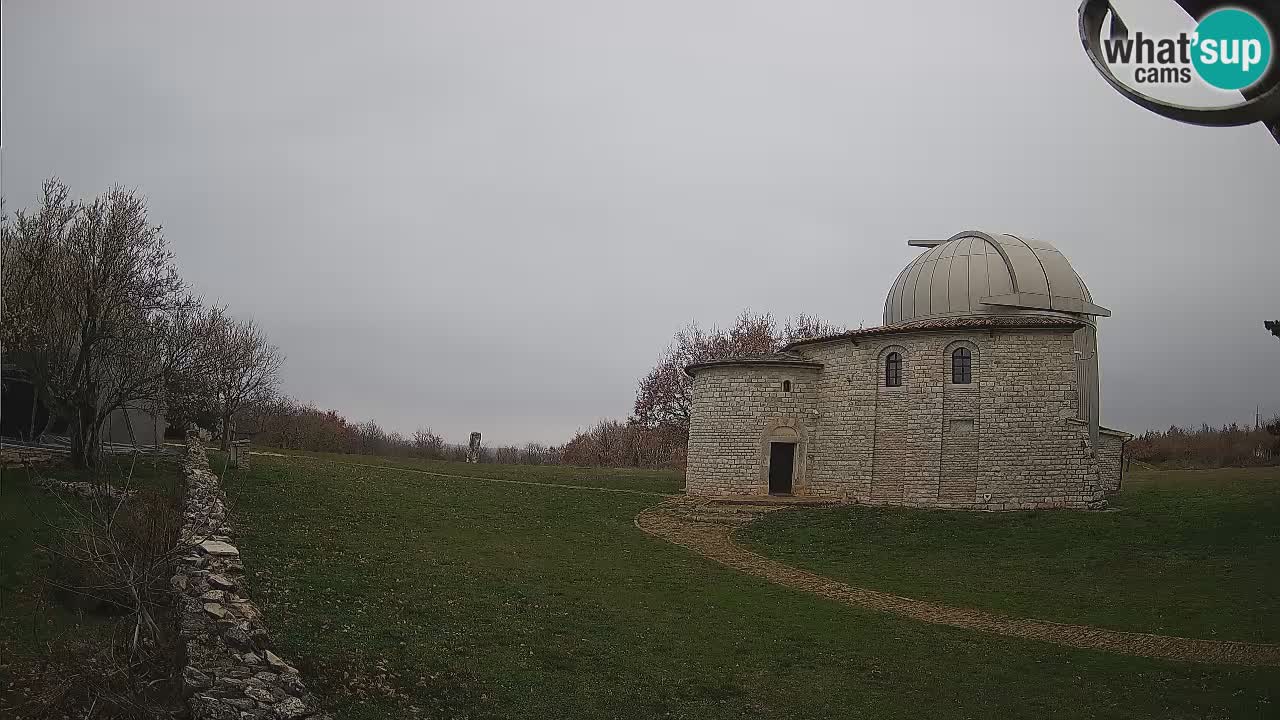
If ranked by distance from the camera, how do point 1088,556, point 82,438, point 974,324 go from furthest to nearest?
point 974,324 → point 82,438 → point 1088,556

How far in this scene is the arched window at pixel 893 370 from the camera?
26.1 metres

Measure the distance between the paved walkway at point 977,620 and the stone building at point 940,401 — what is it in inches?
268

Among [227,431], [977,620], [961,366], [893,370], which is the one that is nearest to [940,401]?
[961,366]

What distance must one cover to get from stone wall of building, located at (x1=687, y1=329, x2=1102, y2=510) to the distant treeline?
15.3 metres

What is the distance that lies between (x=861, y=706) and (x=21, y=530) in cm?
1478

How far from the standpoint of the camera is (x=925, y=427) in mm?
25109

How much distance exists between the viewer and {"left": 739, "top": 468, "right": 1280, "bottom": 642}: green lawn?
13836 millimetres

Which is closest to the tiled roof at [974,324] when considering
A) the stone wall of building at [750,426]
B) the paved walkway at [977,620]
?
the stone wall of building at [750,426]

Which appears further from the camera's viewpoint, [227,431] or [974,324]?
[227,431]

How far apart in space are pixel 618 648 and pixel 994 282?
20.3 metres

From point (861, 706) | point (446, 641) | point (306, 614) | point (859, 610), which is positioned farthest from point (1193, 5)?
point (859, 610)

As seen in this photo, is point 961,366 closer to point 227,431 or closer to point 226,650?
point 226,650

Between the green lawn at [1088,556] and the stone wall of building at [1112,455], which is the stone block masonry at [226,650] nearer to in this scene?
the green lawn at [1088,556]

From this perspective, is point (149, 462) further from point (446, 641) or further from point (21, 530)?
point (446, 641)
